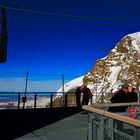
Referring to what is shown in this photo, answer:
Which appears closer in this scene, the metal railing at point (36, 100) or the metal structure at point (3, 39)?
the metal structure at point (3, 39)

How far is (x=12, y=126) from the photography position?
18.6 meters

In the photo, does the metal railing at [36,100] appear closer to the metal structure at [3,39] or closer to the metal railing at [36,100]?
the metal railing at [36,100]

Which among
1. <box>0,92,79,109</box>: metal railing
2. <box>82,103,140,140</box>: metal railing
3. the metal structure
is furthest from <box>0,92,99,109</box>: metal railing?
<box>82,103,140,140</box>: metal railing

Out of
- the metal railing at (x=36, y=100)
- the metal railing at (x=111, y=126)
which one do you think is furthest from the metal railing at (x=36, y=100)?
the metal railing at (x=111, y=126)

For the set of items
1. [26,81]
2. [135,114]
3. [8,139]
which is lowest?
[8,139]

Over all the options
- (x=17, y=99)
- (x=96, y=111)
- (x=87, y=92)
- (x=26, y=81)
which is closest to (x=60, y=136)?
(x=96, y=111)

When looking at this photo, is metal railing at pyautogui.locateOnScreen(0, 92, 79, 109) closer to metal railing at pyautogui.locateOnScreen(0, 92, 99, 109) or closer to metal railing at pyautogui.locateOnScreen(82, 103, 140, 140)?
metal railing at pyautogui.locateOnScreen(0, 92, 99, 109)

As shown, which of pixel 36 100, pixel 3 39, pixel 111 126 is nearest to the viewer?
pixel 111 126

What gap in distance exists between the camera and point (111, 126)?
6.20m

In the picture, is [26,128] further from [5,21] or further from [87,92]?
[87,92]

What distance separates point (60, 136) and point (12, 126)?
433 centimetres

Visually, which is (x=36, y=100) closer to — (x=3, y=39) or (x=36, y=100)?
(x=36, y=100)

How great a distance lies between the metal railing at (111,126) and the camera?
16.7ft

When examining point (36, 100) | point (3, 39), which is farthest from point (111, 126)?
point (36, 100)
